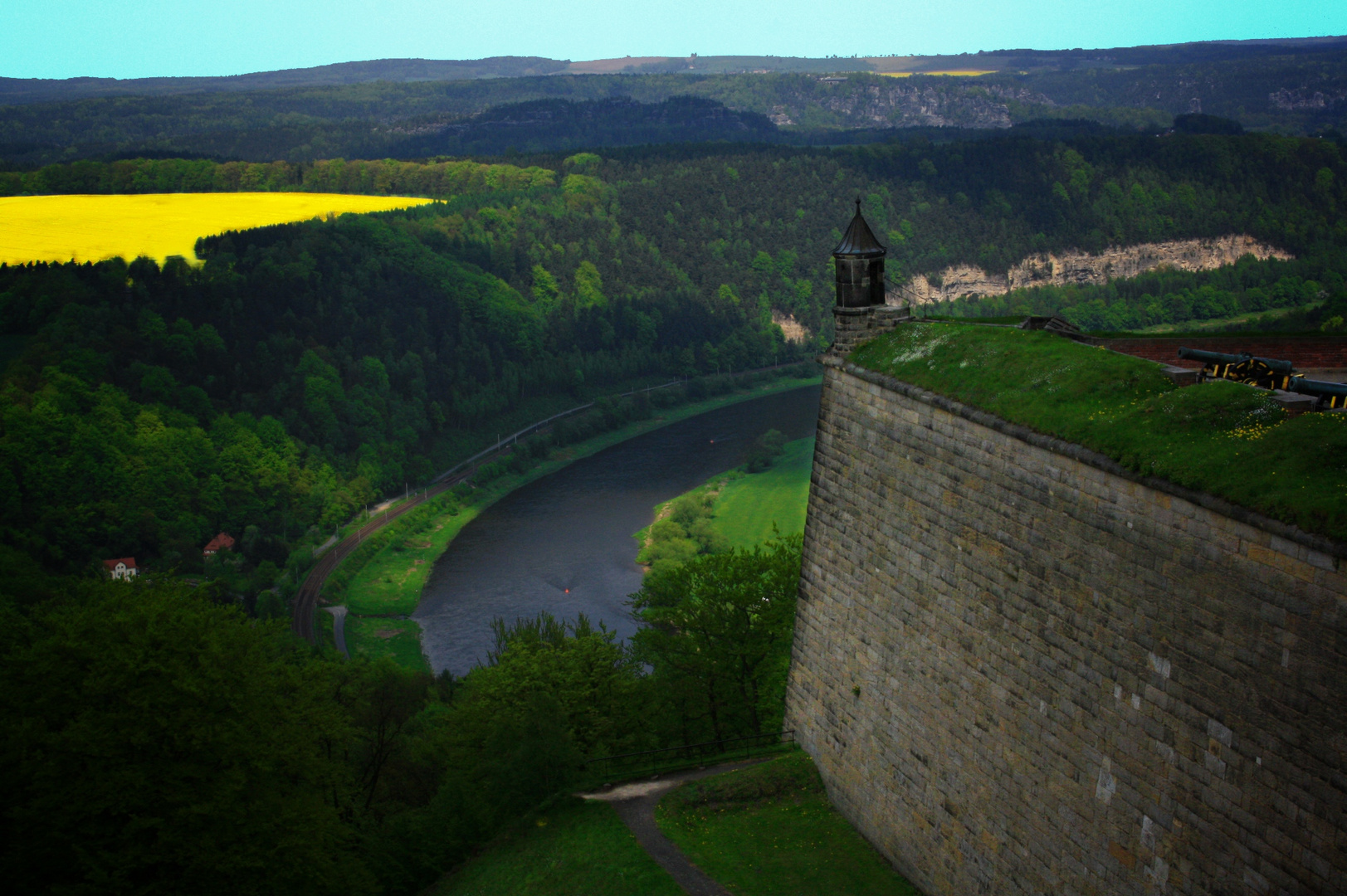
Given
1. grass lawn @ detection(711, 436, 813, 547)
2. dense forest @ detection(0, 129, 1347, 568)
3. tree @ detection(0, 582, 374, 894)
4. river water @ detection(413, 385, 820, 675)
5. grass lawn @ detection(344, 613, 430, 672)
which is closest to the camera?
tree @ detection(0, 582, 374, 894)

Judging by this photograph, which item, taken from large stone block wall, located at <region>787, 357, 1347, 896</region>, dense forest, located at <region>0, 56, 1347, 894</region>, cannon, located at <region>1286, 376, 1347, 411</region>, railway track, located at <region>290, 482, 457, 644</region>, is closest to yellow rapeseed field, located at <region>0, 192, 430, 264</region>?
dense forest, located at <region>0, 56, 1347, 894</region>

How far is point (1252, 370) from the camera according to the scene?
20797mm

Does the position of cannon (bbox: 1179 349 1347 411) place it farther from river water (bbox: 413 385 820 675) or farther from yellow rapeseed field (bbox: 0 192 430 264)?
yellow rapeseed field (bbox: 0 192 430 264)

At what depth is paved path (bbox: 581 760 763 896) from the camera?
23.4 meters

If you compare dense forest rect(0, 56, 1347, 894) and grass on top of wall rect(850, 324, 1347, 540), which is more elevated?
grass on top of wall rect(850, 324, 1347, 540)

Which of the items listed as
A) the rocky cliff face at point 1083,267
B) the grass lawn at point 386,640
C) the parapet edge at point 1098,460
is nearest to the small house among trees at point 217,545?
the grass lawn at point 386,640

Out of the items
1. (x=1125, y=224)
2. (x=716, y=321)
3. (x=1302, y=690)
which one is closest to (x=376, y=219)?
(x=716, y=321)

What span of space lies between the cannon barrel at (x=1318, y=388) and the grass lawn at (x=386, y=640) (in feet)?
181

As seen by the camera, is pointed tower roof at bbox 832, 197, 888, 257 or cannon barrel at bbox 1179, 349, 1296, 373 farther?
pointed tower roof at bbox 832, 197, 888, 257

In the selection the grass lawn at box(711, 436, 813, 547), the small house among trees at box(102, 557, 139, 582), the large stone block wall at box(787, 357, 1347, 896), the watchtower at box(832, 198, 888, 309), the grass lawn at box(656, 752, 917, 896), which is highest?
the watchtower at box(832, 198, 888, 309)

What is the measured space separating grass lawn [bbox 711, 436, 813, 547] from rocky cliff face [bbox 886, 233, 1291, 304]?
73.4m

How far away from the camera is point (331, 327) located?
121000mm

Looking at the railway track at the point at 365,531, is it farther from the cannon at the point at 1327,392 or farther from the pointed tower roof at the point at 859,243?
the cannon at the point at 1327,392

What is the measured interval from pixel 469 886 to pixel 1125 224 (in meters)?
183
